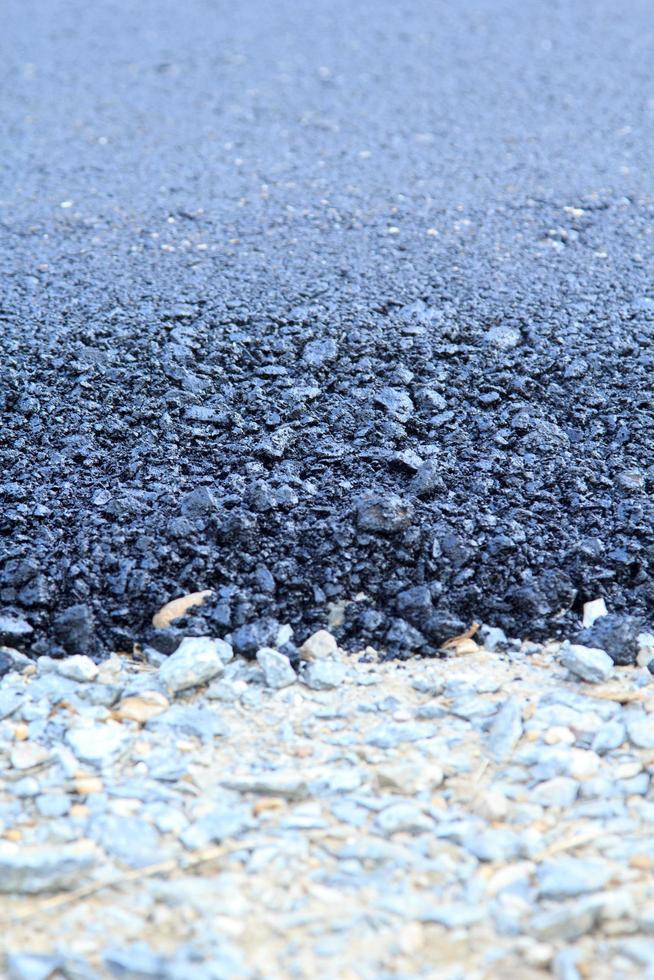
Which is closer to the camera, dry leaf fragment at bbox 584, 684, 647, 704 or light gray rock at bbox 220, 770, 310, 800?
light gray rock at bbox 220, 770, 310, 800

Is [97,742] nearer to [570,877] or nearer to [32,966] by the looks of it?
[32,966]

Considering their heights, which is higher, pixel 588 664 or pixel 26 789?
pixel 588 664

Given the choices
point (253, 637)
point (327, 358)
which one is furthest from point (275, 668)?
point (327, 358)

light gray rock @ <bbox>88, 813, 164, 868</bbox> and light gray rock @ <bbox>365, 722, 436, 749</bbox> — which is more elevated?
light gray rock @ <bbox>365, 722, 436, 749</bbox>

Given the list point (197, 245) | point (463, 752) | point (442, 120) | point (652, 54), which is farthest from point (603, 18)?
point (463, 752)

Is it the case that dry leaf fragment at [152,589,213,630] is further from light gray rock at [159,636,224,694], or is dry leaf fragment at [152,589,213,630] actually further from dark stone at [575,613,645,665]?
dark stone at [575,613,645,665]

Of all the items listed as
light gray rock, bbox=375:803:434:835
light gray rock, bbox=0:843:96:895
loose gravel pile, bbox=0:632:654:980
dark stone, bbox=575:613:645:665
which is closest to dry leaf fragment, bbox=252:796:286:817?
loose gravel pile, bbox=0:632:654:980

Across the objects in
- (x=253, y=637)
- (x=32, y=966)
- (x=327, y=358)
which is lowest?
(x=32, y=966)

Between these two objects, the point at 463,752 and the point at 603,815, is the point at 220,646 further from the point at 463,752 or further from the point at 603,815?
the point at 603,815
